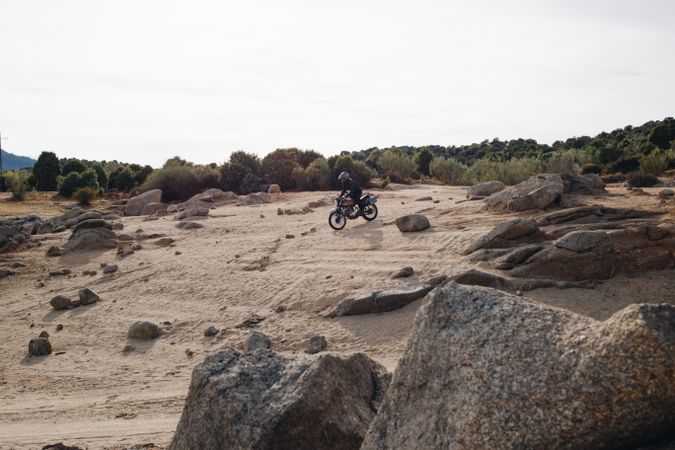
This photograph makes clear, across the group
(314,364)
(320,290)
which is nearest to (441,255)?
(320,290)

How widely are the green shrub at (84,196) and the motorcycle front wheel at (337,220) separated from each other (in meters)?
17.7

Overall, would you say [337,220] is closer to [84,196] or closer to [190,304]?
[190,304]

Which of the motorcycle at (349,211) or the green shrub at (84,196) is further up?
the green shrub at (84,196)

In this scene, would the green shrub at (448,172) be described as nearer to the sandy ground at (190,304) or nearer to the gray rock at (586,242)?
the sandy ground at (190,304)

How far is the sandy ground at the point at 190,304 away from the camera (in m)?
7.44

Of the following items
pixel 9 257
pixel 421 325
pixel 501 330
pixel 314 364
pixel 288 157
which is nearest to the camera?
pixel 501 330

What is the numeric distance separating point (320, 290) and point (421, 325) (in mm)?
8161

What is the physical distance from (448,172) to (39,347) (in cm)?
2418

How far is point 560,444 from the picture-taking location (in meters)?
→ 2.47

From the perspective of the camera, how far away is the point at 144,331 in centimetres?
1039

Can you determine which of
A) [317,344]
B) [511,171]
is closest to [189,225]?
[317,344]

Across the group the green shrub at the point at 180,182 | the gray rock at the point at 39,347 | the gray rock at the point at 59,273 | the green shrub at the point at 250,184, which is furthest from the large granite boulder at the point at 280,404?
the green shrub at the point at 180,182

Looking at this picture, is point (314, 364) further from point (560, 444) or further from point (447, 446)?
point (560, 444)

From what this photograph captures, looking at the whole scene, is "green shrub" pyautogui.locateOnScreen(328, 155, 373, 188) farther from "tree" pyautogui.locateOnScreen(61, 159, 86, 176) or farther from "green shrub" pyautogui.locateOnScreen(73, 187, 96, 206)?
"tree" pyautogui.locateOnScreen(61, 159, 86, 176)
